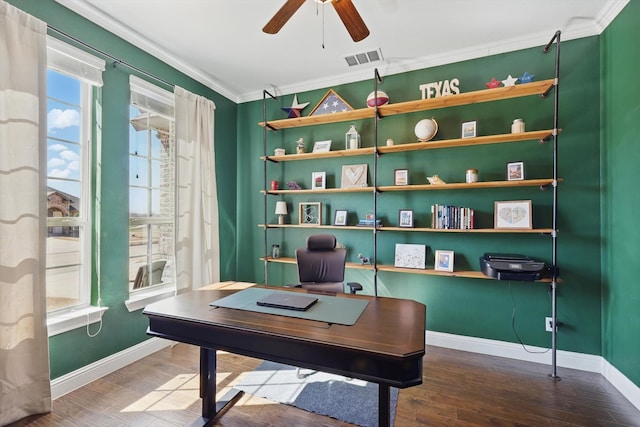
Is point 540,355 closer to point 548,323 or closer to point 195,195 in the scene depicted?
point 548,323

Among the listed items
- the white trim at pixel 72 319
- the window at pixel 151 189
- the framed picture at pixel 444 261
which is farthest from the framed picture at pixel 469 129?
the white trim at pixel 72 319

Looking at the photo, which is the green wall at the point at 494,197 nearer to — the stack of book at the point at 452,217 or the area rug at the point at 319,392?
the stack of book at the point at 452,217

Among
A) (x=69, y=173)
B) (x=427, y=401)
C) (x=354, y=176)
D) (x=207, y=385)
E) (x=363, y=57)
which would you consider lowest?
(x=427, y=401)

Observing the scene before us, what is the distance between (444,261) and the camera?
2750mm

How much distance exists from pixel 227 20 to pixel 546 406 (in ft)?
12.2

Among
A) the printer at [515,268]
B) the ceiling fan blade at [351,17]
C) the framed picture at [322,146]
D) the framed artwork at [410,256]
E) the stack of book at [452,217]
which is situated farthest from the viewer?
the framed picture at [322,146]

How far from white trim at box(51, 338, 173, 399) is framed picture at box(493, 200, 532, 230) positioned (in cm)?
337

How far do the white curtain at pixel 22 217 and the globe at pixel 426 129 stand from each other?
293 centimetres

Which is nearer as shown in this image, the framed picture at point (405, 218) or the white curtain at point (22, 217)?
the white curtain at point (22, 217)

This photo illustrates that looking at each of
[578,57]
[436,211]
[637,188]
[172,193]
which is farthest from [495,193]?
[172,193]

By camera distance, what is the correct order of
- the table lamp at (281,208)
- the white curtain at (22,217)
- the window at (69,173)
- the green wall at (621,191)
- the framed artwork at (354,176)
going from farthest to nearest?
the table lamp at (281,208) < the framed artwork at (354,176) < the window at (69,173) < the green wall at (621,191) < the white curtain at (22,217)

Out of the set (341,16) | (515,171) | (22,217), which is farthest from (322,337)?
(515,171)

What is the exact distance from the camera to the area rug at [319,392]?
6.08 ft

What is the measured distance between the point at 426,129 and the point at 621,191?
1.51 meters
